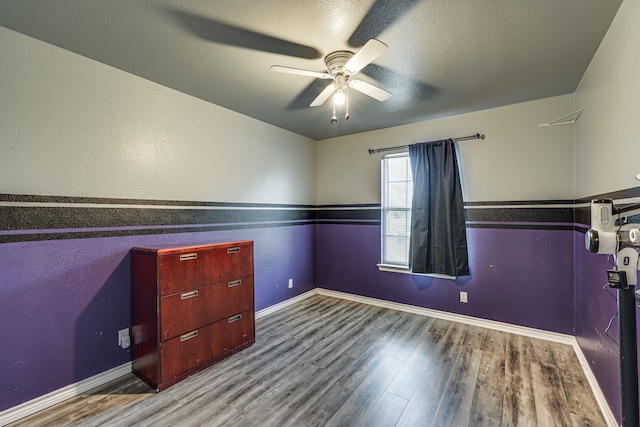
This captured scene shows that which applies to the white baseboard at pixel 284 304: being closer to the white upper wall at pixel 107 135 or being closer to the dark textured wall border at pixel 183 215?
the dark textured wall border at pixel 183 215

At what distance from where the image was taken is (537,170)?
2.90 metres

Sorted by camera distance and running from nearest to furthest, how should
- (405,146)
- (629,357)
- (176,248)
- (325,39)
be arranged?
(629,357) < (325,39) < (176,248) < (405,146)

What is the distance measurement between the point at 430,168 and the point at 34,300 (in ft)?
12.3

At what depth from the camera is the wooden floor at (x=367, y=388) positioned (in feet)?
5.92

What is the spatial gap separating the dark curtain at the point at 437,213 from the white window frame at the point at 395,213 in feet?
0.64

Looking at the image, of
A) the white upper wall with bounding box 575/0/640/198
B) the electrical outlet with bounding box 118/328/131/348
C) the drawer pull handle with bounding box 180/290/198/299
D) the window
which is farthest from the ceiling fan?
the electrical outlet with bounding box 118/328/131/348

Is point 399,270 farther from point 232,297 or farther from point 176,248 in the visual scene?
point 176,248

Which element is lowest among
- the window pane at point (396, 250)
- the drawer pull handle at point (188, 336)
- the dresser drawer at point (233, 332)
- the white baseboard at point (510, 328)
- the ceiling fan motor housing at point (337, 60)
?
the white baseboard at point (510, 328)

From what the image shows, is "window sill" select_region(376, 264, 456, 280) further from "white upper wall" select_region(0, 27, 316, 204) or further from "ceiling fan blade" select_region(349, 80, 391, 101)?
"ceiling fan blade" select_region(349, 80, 391, 101)

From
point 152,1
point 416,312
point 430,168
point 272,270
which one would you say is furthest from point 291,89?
point 416,312

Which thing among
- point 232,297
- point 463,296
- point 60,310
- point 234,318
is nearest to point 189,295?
point 232,297

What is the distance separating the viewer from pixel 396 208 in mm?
3838

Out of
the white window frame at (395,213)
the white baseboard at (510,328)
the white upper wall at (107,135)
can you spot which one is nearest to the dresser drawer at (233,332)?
the white upper wall at (107,135)

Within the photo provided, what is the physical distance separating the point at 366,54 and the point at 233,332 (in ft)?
8.16
